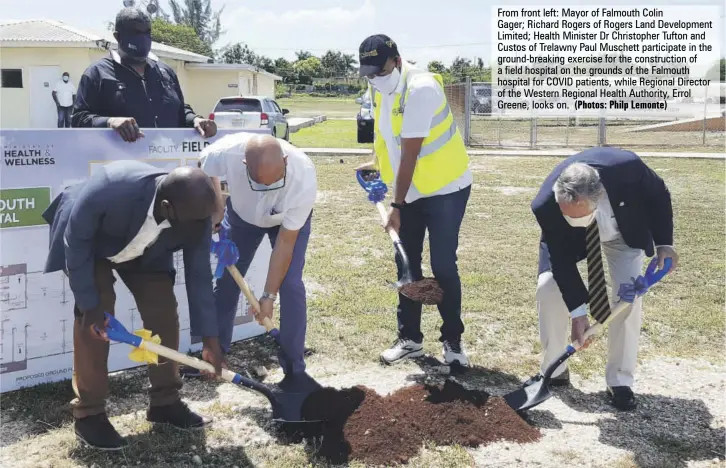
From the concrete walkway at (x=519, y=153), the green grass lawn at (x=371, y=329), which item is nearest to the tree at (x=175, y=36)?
the concrete walkway at (x=519, y=153)

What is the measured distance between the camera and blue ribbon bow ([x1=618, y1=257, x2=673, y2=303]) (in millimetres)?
3367

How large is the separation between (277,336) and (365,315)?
1.41 m

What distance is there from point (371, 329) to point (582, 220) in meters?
1.95

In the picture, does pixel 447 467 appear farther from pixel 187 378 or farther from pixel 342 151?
pixel 342 151

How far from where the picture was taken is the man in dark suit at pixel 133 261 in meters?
2.63

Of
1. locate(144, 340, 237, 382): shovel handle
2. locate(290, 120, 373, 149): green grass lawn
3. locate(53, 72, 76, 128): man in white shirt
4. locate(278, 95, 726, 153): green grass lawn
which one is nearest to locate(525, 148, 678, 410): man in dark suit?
locate(144, 340, 237, 382): shovel handle

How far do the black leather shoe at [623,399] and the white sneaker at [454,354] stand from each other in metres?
0.88

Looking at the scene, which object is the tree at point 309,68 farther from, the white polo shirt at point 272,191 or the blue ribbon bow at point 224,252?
the blue ribbon bow at point 224,252

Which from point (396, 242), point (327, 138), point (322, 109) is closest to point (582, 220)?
point (396, 242)

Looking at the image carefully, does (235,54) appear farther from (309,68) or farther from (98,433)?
(98,433)

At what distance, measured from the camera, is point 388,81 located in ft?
12.9

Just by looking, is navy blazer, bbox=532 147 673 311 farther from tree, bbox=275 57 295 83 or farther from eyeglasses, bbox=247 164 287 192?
tree, bbox=275 57 295 83

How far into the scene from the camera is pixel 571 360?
13.9 feet

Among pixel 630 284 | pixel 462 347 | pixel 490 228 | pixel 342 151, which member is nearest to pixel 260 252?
pixel 462 347
